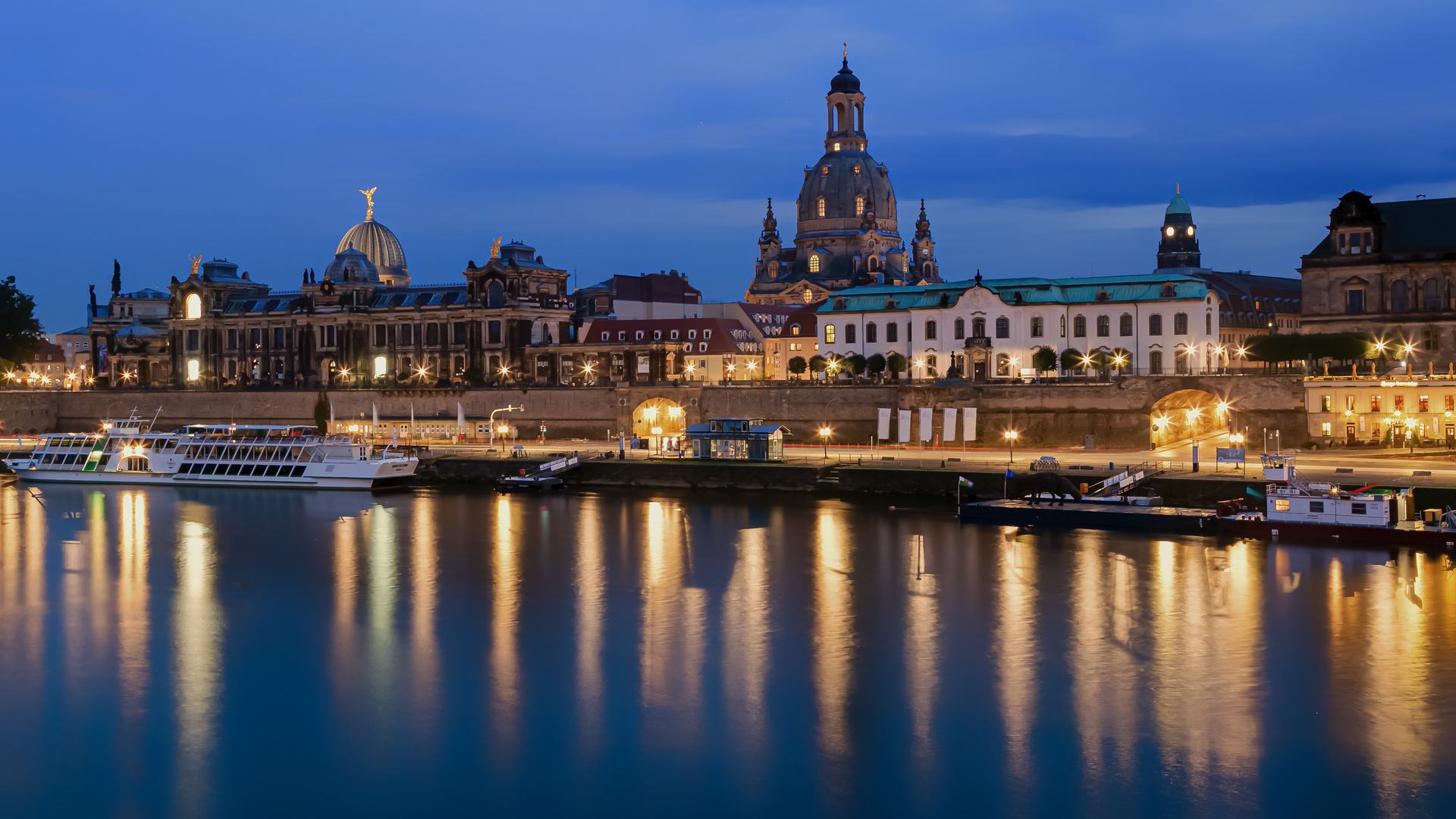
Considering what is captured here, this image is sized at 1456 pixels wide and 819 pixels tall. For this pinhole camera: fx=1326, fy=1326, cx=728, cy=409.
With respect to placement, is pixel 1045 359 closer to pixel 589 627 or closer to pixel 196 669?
pixel 589 627

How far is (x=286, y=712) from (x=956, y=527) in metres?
32.7

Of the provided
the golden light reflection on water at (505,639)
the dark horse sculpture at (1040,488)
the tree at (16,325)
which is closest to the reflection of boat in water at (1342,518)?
the dark horse sculpture at (1040,488)

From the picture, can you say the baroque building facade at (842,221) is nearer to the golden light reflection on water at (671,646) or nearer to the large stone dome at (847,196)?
the large stone dome at (847,196)

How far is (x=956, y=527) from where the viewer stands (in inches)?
Answer: 2234

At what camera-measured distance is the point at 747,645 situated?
36.4m

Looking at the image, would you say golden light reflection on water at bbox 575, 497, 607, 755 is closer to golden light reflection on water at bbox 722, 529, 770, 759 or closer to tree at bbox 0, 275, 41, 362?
golden light reflection on water at bbox 722, 529, 770, 759

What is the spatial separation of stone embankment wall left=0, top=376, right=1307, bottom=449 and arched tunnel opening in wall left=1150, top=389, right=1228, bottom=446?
6.42ft

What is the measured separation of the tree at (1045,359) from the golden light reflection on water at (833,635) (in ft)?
104

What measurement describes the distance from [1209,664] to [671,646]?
14.1 m

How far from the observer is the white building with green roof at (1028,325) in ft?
273

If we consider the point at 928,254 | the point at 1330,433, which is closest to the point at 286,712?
the point at 1330,433

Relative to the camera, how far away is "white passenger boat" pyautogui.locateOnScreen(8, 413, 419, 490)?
7662 centimetres

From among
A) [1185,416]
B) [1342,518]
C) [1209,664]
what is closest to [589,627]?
[1209,664]

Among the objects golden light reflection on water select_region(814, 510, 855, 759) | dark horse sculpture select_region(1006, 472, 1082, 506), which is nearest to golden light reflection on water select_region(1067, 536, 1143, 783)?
golden light reflection on water select_region(814, 510, 855, 759)
